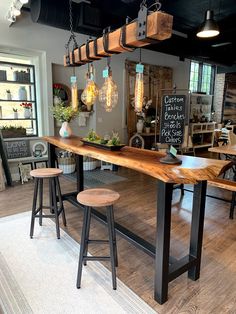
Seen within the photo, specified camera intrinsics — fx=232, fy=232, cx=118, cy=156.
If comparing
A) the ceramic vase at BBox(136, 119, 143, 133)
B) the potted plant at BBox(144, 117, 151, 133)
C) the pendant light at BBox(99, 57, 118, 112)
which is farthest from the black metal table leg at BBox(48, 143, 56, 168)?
the potted plant at BBox(144, 117, 151, 133)

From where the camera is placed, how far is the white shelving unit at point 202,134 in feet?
25.5

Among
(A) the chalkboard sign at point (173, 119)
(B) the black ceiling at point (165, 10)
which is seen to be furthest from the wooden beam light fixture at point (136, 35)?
(B) the black ceiling at point (165, 10)

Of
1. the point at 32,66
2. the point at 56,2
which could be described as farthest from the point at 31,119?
the point at 56,2

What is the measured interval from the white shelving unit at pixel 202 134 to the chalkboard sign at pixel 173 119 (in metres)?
6.11

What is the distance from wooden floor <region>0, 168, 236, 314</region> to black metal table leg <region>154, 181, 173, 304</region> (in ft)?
0.35

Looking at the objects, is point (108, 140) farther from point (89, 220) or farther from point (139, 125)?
point (139, 125)

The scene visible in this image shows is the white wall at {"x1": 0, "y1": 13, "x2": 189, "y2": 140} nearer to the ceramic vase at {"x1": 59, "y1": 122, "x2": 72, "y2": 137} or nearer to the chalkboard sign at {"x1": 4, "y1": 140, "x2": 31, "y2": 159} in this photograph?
the chalkboard sign at {"x1": 4, "y1": 140, "x2": 31, "y2": 159}

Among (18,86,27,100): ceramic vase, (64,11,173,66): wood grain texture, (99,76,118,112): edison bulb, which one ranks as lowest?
(99,76,118,112): edison bulb

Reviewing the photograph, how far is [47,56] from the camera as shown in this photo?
182 inches

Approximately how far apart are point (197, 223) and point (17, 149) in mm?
3935

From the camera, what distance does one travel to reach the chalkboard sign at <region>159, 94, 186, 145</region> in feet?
5.69

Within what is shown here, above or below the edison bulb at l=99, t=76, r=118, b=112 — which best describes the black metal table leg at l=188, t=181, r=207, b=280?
below

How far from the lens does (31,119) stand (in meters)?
4.91

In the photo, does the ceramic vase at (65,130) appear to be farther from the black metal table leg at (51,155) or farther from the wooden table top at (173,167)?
the wooden table top at (173,167)
